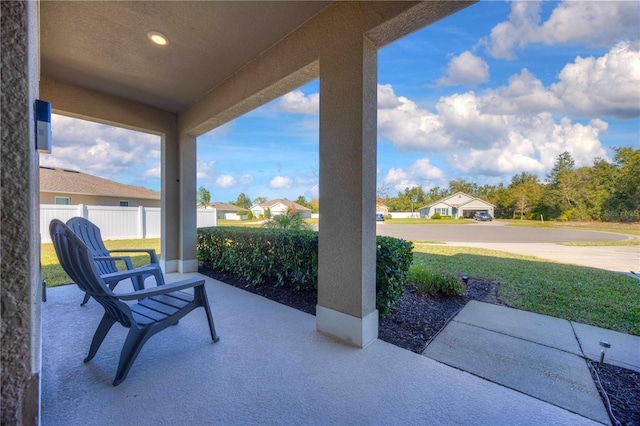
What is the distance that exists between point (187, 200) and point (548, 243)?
12677 millimetres

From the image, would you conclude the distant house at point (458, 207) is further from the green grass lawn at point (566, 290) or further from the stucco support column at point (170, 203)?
the stucco support column at point (170, 203)

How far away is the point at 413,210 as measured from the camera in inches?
665

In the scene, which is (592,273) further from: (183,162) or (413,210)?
(413,210)

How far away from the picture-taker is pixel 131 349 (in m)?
1.83

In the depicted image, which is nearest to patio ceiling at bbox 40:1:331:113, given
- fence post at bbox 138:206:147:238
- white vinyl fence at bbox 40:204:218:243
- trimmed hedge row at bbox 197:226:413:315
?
trimmed hedge row at bbox 197:226:413:315

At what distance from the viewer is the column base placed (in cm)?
228

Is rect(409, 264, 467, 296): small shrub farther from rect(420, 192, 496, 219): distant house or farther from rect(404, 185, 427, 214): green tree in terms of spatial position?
rect(404, 185, 427, 214): green tree

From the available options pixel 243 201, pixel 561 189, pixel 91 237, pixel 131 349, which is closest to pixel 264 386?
pixel 131 349

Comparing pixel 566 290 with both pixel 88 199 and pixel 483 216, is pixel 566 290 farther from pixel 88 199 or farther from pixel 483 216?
pixel 88 199

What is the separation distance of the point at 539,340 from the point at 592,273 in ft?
13.0

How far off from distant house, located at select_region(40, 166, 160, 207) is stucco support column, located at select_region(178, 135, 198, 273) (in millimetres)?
11417

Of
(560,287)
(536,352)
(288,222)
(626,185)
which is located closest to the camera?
(536,352)

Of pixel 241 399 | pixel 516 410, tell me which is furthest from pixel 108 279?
pixel 516 410

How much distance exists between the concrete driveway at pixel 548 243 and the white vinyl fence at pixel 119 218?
9.46 m
